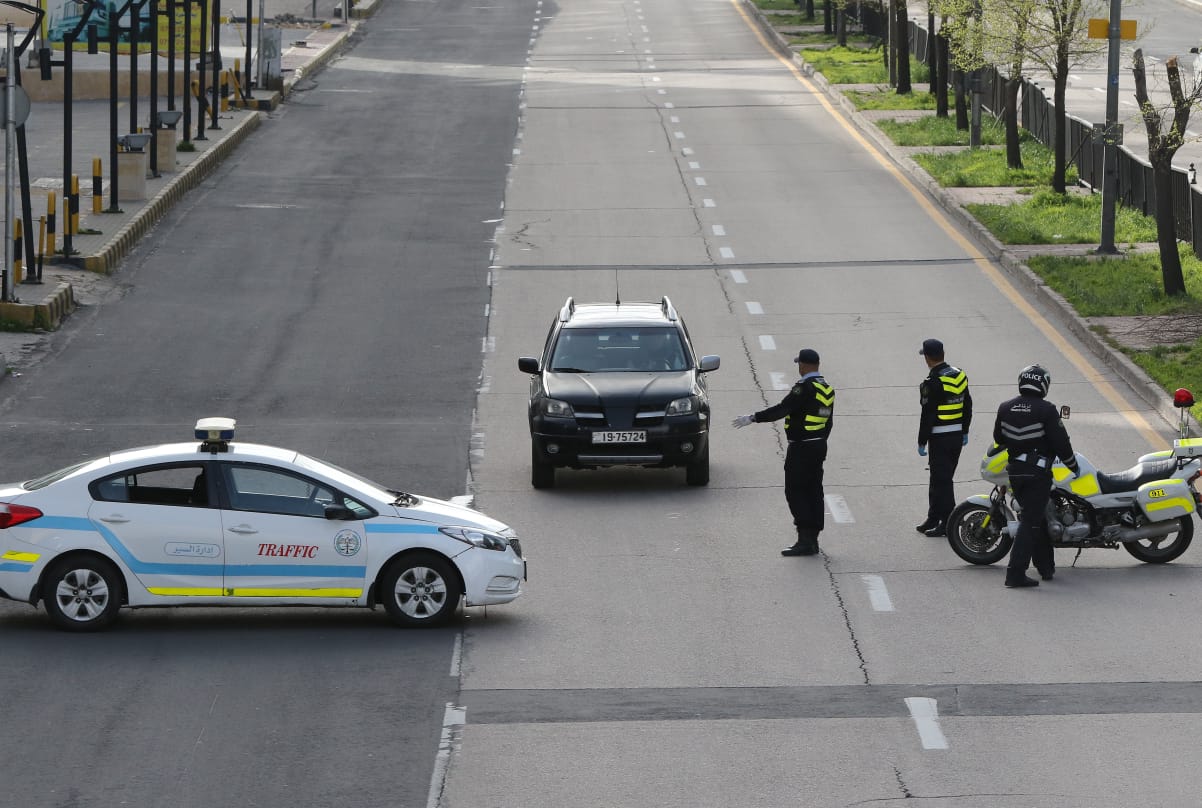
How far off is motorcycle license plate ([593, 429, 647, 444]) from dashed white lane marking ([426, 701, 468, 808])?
651cm

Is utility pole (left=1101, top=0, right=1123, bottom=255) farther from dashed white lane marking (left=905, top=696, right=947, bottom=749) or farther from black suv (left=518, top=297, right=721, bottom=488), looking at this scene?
dashed white lane marking (left=905, top=696, right=947, bottom=749)

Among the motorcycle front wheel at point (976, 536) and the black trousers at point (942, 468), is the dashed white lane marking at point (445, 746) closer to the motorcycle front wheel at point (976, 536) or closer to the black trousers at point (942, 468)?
the motorcycle front wheel at point (976, 536)

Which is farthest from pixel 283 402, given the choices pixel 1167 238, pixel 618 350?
pixel 1167 238

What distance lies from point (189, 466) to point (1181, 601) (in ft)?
24.6

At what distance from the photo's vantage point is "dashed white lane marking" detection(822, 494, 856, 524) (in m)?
17.4

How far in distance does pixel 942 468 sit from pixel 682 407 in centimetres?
297

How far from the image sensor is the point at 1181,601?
14.6 meters

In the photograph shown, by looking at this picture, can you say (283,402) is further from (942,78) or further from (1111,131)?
(942,78)

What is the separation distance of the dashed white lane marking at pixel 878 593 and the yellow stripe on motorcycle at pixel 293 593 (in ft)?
12.7

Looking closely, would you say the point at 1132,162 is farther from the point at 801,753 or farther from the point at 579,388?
the point at 801,753

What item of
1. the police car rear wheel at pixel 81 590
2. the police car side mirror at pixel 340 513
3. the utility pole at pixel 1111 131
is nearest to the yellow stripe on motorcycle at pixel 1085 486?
the police car side mirror at pixel 340 513

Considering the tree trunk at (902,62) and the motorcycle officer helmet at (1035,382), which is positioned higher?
the tree trunk at (902,62)

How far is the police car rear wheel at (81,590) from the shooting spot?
45.4 feet

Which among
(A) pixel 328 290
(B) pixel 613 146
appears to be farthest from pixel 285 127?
(A) pixel 328 290
